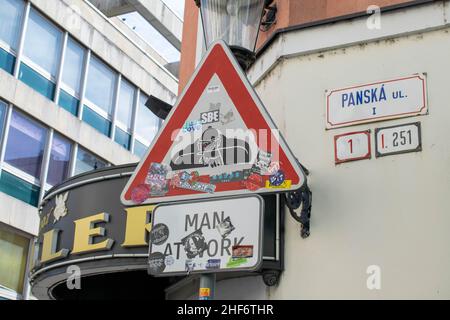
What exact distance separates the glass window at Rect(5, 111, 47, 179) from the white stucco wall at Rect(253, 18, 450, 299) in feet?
44.1

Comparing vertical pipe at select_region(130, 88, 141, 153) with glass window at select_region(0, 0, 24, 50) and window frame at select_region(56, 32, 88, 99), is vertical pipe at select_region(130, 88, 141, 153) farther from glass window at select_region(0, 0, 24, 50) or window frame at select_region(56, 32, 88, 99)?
glass window at select_region(0, 0, 24, 50)

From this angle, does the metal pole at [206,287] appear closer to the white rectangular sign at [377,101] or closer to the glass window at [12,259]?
the white rectangular sign at [377,101]

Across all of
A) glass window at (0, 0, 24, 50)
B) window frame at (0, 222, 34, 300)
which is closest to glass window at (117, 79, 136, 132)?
glass window at (0, 0, 24, 50)

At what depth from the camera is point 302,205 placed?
4258 mm

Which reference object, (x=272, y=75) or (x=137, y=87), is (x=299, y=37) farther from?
(x=137, y=87)

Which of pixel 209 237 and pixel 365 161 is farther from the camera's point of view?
pixel 365 161

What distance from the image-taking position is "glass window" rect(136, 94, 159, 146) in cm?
2206

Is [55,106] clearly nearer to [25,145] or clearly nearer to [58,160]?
[58,160]

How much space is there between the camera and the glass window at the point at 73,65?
19250 mm

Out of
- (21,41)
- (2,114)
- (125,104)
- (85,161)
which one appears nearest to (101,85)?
(125,104)

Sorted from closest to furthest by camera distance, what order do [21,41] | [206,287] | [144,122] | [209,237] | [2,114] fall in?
[206,287]
[209,237]
[2,114]
[21,41]
[144,122]

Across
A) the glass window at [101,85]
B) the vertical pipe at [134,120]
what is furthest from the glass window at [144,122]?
the glass window at [101,85]

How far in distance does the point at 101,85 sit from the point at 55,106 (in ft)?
7.39
